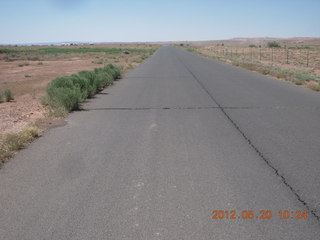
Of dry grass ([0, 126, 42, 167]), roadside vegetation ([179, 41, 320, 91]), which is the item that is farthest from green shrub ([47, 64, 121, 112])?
roadside vegetation ([179, 41, 320, 91])

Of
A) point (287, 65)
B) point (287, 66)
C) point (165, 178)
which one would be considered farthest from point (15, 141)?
point (287, 65)

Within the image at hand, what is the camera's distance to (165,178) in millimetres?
4977

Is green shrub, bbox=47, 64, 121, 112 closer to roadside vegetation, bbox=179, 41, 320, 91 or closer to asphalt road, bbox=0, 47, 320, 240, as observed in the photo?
asphalt road, bbox=0, 47, 320, 240

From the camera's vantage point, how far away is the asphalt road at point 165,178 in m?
3.64

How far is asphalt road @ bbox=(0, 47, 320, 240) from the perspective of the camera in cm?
364

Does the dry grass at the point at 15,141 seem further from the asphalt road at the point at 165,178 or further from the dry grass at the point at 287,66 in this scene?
the dry grass at the point at 287,66

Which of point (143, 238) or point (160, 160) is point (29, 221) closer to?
point (143, 238)

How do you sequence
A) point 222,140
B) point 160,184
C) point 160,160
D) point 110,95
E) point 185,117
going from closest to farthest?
point 160,184, point 160,160, point 222,140, point 185,117, point 110,95

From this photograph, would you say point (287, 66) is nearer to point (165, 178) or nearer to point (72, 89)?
point (72, 89)

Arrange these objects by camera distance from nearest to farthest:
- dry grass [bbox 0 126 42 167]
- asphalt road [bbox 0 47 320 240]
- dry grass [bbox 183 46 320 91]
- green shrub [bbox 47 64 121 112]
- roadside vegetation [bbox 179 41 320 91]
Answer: asphalt road [bbox 0 47 320 240]
dry grass [bbox 0 126 42 167]
green shrub [bbox 47 64 121 112]
dry grass [bbox 183 46 320 91]
roadside vegetation [bbox 179 41 320 91]

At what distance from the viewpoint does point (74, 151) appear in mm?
6414

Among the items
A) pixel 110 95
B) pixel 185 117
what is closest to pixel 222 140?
pixel 185 117

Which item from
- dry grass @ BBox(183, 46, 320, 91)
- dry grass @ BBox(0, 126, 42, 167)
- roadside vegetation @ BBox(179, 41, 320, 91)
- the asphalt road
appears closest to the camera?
the asphalt road

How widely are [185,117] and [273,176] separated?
455cm
